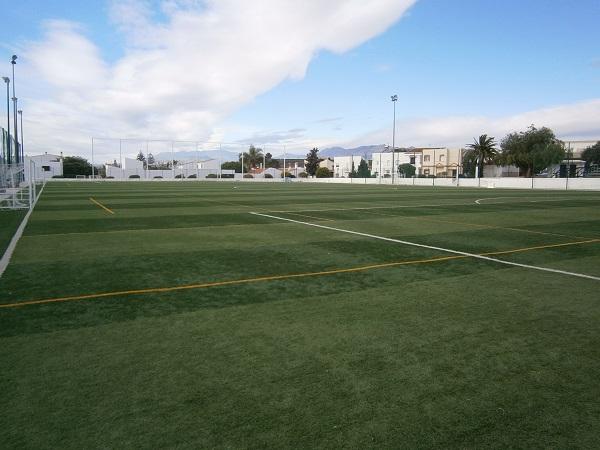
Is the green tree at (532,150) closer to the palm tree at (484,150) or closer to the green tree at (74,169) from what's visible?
the palm tree at (484,150)

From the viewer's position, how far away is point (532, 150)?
82875mm

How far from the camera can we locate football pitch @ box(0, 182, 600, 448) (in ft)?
10.7

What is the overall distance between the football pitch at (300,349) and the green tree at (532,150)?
261 feet

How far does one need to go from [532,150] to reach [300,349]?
89.7 m

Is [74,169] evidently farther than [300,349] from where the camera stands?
Yes

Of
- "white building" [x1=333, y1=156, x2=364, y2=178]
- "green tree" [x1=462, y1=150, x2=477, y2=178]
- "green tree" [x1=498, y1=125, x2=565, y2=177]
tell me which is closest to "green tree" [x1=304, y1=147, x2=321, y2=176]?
"white building" [x1=333, y1=156, x2=364, y2=178]

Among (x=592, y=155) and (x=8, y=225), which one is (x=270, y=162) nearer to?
(x=592, y=155)

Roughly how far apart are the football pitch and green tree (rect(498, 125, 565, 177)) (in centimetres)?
7949

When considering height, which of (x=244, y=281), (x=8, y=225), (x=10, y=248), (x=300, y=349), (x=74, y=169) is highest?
(x=74, y=169)

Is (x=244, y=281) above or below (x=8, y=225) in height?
below

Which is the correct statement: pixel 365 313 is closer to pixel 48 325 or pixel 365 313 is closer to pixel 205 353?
pixel 205 353

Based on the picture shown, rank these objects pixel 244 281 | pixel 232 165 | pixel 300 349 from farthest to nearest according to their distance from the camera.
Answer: pixel 232 165, pixel 244 281, pixel 300 349

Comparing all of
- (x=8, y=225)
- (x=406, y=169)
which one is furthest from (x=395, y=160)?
(x=8, y=225)

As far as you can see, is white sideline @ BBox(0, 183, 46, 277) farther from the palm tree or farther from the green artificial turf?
the palm tree
